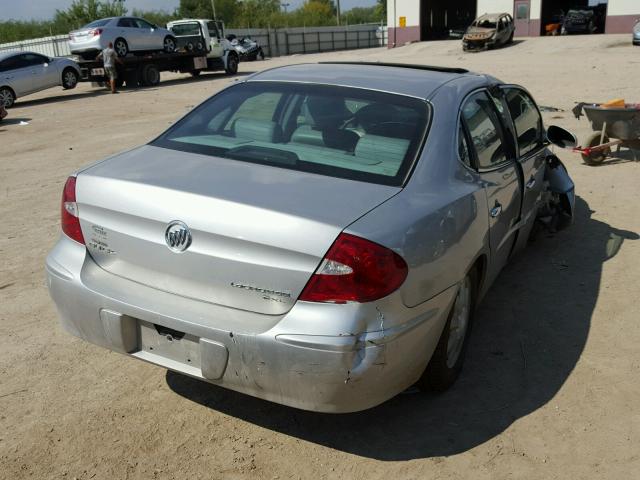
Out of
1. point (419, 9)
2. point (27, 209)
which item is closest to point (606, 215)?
point (27, 209)

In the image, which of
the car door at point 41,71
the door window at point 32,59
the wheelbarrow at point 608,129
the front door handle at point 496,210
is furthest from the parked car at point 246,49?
the front door handle at point 496,210

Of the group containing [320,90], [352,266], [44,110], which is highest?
[320,90]

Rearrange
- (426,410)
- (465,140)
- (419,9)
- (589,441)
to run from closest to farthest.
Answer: (589,441) → (426,410) → (465,140) → (419,9)

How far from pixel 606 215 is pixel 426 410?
405cm

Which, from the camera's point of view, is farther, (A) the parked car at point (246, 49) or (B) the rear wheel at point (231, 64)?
(A) the parked car at point (246, 49)

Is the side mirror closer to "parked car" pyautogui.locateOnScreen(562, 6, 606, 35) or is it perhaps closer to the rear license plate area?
the rear license plate area

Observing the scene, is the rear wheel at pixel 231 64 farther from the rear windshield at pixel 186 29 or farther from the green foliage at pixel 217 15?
the green foliage at pixel 217 15

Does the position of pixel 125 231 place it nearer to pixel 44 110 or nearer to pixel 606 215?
pixel 606 215

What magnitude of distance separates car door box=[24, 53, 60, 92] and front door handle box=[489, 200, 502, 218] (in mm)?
20126

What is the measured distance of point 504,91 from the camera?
4637 millimetres

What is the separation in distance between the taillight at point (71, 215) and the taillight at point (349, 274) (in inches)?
48.8

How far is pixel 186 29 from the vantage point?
2802cm

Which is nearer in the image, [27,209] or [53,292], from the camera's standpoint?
[53,292]

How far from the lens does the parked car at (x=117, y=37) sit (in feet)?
75.7
